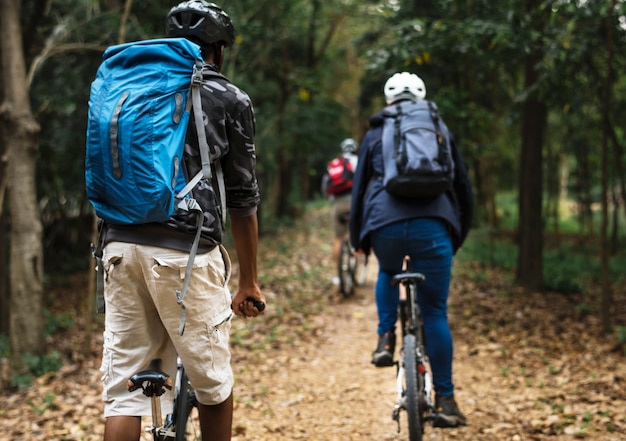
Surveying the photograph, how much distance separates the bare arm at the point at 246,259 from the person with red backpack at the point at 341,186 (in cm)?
683

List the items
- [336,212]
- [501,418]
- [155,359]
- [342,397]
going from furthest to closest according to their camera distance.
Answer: [336,212]
[342,397]
[501,418]
[155,359]

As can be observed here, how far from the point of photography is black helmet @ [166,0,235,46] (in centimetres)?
256

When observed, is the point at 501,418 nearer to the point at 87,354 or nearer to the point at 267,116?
the point at 87,354

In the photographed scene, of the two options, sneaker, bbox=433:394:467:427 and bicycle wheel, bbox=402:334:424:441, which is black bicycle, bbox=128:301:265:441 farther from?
sneaker, bbox=433:394:467:427

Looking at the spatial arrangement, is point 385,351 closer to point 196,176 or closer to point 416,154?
point 416,154

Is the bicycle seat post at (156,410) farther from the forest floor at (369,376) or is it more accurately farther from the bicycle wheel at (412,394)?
the forest floor at (369,376)

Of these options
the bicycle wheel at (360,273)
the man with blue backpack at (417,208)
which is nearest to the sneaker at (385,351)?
the man with blue backpack at (417,208)

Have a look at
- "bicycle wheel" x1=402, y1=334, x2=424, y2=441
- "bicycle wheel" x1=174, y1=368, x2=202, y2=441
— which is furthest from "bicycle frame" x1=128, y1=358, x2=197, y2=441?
"bicycle wheel" x1=402, y1=334, x2=424, y2=441

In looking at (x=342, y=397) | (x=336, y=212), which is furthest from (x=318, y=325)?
(x=342, y=397)

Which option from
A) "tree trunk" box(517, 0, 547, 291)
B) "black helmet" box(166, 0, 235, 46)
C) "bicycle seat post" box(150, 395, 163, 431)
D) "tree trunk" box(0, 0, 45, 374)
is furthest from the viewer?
"tree trunk" box(517, 0, 547, 291)

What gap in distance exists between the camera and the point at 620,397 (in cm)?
505

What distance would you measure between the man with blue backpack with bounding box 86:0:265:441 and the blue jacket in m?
1.70

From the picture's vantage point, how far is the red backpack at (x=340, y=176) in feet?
31.4

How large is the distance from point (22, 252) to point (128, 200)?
5.19 meters
